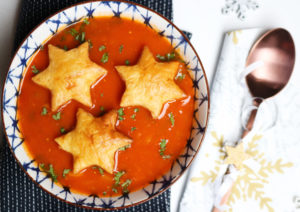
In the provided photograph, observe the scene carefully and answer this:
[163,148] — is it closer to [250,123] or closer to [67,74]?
[250,123]

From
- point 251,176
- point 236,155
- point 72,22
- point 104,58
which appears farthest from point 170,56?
point 251,176

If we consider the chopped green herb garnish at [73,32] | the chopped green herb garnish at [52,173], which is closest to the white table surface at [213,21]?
the chopped green herb garnish at [73,32]

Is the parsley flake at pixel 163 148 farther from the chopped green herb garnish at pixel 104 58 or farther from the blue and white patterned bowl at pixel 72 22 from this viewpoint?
the chopped green herb garnish at pixel 104 58

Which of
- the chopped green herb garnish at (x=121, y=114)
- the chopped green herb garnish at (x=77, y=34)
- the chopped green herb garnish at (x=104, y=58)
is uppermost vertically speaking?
the chopped green herb garnish at (x=77, y=34)

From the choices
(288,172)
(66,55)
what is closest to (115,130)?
(66,55)

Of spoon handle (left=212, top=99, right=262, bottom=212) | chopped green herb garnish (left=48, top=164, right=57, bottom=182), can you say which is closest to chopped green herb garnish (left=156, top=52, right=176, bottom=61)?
spoon handle (left=212, top=99, right=262, bottom=212)

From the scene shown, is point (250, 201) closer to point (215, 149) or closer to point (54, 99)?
point (215, 149)

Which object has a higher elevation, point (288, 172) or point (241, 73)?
point (241, 73)
